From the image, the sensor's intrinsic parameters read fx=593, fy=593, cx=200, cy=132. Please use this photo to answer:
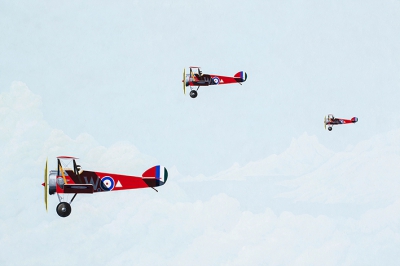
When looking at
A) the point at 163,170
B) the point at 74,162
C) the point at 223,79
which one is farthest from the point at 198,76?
the point at 74,162

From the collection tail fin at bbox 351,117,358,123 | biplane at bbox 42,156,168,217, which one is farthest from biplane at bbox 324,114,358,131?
biplane at bbox 42,156,168,217

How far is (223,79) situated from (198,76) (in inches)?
151

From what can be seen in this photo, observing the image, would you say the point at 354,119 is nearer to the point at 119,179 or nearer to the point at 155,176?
the point at 155,176

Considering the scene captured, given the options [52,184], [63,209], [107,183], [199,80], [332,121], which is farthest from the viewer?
[332,121]

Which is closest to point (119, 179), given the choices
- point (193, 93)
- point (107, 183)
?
point (107, 183)

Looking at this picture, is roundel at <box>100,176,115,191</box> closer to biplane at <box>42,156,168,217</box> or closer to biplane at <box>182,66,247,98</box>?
biplane at <box>42,156,168,217</box>

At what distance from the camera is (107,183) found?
134 feet

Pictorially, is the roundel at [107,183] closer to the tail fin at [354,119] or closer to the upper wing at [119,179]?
the upper wing at [119,179]

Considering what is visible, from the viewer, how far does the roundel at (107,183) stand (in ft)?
133

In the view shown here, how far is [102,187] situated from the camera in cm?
4062

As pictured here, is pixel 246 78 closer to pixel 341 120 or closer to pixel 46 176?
pixel 341 120

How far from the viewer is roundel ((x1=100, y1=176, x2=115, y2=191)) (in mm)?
40625

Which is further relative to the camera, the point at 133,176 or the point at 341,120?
the point at 341,120

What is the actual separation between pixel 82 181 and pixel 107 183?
1.86m
